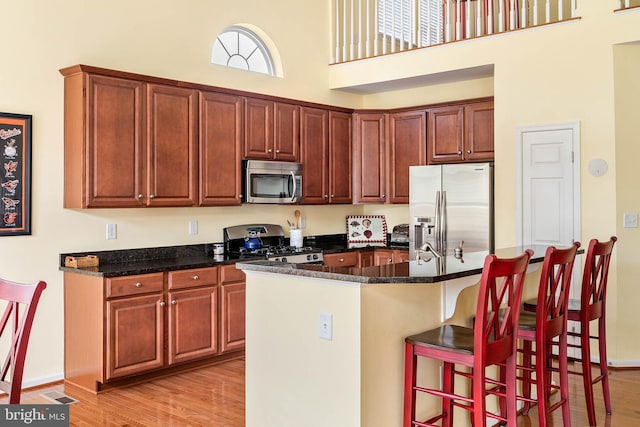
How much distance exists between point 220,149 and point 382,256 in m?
2.21

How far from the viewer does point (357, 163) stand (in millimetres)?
6656

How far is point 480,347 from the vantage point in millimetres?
2613

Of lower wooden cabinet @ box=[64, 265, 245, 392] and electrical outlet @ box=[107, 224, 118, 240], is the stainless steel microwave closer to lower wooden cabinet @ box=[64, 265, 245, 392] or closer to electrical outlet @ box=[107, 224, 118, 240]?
lower wooden cabinet @ box=[64, 265, 245, 392]

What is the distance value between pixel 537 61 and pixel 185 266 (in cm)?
339

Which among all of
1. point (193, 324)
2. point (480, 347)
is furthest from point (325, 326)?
point (193, 324)

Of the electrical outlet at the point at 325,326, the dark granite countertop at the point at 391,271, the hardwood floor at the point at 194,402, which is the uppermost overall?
the dark granite countertop at the point at 391,271

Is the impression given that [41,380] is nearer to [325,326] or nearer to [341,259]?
[325,326]

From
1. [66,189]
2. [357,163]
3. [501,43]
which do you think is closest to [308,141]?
[357,163]

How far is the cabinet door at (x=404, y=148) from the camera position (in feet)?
20.9

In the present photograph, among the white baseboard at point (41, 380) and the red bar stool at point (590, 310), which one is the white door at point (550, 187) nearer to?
the red bar stool at point (590, 310)

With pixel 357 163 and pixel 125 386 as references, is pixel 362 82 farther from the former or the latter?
pixel 125 386

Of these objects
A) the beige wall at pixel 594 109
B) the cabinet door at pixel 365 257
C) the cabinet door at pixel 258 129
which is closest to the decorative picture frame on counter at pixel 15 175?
the cabinet door at pixel 258 129

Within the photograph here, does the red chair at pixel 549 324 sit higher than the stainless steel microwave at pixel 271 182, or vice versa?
the stainless steel microwave at pixel 271 182

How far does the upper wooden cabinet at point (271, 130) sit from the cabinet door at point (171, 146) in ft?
1.94
